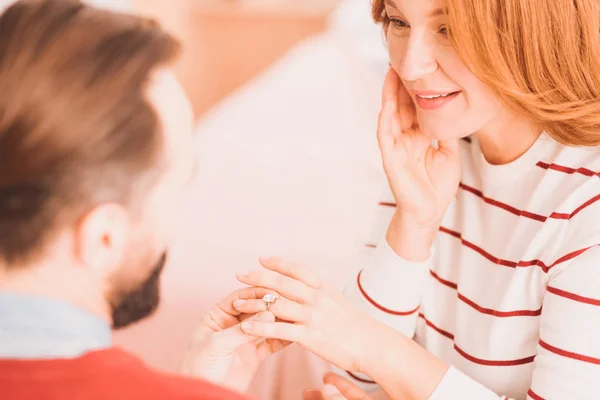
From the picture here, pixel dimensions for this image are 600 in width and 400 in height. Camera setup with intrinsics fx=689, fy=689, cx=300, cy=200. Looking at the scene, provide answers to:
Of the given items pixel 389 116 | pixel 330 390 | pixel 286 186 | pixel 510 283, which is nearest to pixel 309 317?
pixel 330 390

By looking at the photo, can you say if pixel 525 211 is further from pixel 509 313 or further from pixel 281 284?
pixel 281 284

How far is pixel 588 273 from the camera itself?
2.99ft

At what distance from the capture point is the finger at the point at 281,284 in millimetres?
925

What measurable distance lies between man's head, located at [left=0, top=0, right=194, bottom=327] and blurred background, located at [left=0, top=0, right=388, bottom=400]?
317 mm

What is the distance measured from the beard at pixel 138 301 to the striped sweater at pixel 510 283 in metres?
0.45

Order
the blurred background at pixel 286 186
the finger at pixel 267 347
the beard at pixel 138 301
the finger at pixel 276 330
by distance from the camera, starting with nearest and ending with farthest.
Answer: the beard at pixel 138 301 < the finger at pixel 276 330 < the finger at pixel 267 347 < the blurred background at pixel 286 186

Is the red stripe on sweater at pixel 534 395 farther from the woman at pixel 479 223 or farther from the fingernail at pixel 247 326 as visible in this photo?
the fingernail at pixel 247 326

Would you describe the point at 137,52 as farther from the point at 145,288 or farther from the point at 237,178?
the point at 237,178

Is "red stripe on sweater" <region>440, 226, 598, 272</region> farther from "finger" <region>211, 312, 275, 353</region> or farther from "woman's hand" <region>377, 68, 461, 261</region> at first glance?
"finger" <region>211, 312, 275, 353</region>

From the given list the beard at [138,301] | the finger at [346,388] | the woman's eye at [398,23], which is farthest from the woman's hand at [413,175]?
the beard at [138,301]

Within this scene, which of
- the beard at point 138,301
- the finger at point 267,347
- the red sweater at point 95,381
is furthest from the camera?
the finger at point 267,347

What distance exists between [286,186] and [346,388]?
39.8 inches

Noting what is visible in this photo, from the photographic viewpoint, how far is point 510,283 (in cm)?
104

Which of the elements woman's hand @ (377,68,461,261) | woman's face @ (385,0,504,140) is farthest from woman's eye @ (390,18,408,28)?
woman's hand @ (377,68,461,261)
